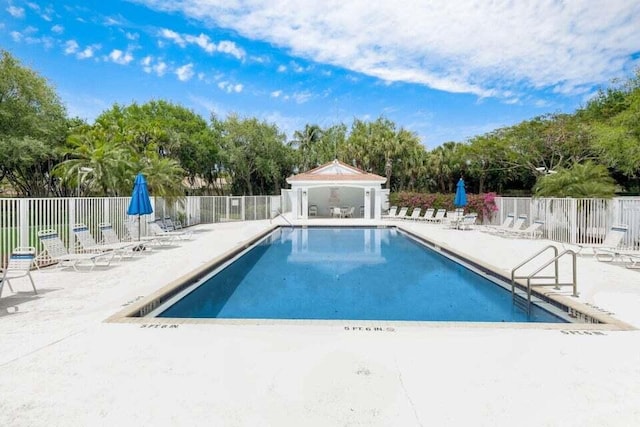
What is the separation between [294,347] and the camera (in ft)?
14.5

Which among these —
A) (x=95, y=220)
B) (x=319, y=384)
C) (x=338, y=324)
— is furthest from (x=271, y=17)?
(x=319, y=384)

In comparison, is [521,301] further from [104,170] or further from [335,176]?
[335,176]

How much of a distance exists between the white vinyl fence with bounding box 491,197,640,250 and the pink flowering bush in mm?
5657

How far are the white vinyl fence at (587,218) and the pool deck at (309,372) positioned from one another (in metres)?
8.44

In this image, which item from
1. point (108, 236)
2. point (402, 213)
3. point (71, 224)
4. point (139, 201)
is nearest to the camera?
point (71, 224)

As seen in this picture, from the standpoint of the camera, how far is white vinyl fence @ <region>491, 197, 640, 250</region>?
40.7 ft

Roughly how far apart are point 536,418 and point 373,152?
112 feet

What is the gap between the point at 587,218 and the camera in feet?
44.4

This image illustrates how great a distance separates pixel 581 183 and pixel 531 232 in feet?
8.55

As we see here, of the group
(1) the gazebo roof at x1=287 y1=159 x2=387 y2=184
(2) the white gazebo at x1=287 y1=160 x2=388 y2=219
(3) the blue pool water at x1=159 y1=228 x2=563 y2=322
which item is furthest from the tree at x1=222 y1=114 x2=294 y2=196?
(3) the blue pool water at x1=159 y1=228 x2=563 y2=322

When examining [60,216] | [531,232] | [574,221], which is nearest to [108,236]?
[60,216]

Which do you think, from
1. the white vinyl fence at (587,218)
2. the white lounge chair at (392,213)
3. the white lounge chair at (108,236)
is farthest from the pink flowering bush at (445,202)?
the white lounge chair at (108,236)

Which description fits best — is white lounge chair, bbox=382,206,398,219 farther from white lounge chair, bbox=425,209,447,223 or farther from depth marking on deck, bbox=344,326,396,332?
depth marking on deck, bbox=344,326,396,332

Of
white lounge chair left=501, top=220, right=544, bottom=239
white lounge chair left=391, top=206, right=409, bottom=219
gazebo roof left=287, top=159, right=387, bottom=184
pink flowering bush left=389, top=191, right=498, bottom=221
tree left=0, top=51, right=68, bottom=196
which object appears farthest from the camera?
gazebo roof left=287, top=159, right=387, bottom=184
